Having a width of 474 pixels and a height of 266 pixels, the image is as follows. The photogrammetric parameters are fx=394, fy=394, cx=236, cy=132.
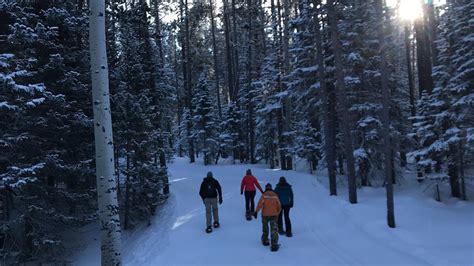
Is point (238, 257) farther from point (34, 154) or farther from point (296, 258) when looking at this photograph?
point (34, 154)

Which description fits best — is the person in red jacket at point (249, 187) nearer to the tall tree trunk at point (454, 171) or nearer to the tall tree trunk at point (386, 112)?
the tall tree trunk at point (386, 112)

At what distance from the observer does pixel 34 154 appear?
46.2ft

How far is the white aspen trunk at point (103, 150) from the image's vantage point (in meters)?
6.73

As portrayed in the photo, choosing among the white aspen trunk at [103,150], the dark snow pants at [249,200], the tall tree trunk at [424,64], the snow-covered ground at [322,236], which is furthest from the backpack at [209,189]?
the tall tree trunk at [424,64]

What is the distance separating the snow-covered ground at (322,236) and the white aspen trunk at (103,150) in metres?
5.13

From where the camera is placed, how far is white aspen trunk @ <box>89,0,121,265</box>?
6.73 metres

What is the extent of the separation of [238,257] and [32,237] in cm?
710

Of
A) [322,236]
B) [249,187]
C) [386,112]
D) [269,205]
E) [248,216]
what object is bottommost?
[322,236]

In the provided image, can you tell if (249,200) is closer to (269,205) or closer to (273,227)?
(269,205)

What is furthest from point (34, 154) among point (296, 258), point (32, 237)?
point (296, 258)

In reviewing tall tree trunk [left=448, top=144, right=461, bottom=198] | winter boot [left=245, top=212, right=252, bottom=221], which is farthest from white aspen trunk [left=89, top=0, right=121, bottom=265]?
tall tree trunk [left=448, top=144, right=461, bottom=198]

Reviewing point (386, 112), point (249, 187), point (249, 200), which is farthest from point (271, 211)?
point (386, 112)

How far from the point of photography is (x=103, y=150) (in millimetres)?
6766

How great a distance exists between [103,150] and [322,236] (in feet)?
29.4
